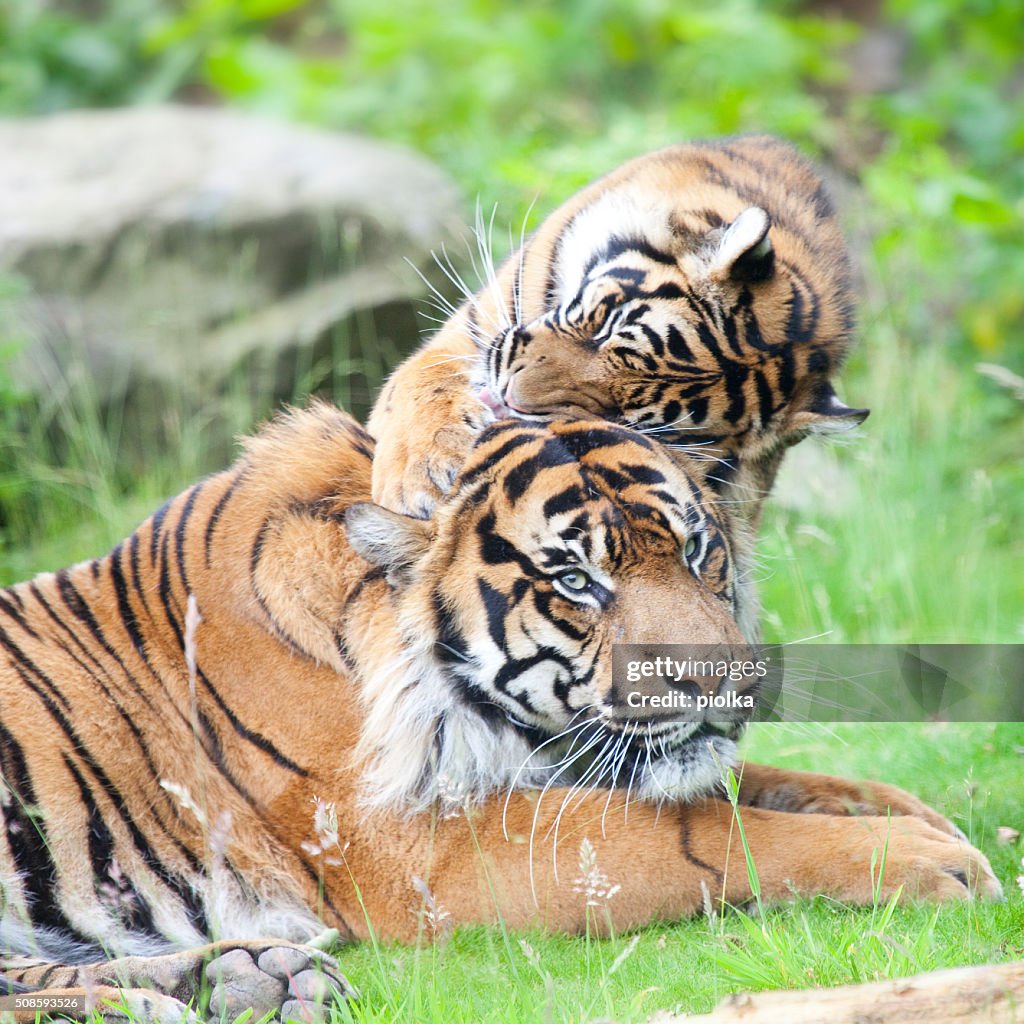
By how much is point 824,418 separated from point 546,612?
0.99 m

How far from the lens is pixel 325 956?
8.86ft

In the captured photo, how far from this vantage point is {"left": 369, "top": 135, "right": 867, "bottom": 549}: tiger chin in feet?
10.7

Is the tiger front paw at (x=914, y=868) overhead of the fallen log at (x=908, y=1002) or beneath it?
beneath

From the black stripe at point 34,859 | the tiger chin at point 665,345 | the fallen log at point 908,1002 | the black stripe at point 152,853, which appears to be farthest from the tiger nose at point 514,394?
the fallen log at point 908,1002

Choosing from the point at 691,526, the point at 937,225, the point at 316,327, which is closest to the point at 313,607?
the point at 691,526

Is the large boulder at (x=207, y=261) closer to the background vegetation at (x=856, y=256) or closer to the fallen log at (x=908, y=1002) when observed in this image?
the background vegetation at (x=856, y=256)

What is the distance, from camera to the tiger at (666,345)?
3275 mm

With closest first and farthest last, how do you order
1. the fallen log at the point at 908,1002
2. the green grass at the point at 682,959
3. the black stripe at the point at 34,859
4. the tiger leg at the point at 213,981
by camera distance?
the fallen log at the point at 908,1002
the green grass at the point at 682,959
the tiger leg at the point at 213,981
the black stripe at the point at 34,859

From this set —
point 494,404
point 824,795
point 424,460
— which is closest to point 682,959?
point 824,795

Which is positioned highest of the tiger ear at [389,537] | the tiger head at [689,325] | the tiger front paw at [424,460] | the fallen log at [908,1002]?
the tiger head at [689,325]

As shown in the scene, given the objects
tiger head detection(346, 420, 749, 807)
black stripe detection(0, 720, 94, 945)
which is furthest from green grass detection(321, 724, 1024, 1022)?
black stripe detection(0, 720, 94, 945)

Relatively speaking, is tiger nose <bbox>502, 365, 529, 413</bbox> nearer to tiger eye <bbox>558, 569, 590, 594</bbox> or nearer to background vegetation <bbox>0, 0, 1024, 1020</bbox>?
tiger eye <bbox>558, 569, 590, 594</bbox>

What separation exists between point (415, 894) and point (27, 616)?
1236 millimetres

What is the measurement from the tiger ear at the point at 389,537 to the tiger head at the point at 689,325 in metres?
0.43
